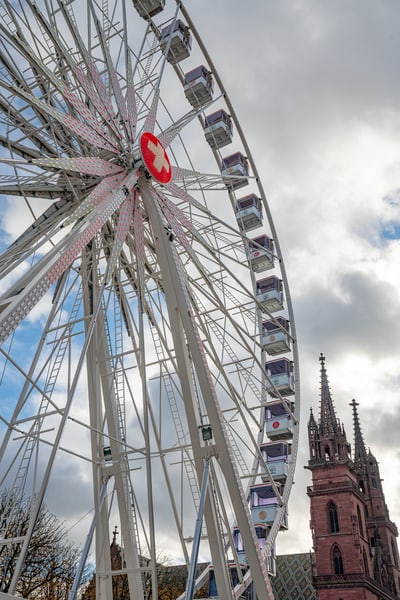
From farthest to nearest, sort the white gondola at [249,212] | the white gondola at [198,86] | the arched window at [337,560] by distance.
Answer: the arched window at [337,560]
the white gondola at [249,212]
the white gondola at [198,86]

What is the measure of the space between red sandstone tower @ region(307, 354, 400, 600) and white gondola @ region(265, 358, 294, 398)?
46.7 meters

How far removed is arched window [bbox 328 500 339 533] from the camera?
2628 inches

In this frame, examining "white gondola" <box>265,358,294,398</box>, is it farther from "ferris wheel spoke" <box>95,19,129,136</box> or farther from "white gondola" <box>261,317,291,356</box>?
"ferris wheel spoke" <box>95,19,129,136</box>

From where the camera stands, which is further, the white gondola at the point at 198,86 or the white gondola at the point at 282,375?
the white gondola at the point at 198,86

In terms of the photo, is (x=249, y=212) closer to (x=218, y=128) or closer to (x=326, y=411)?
(x=218, y=128)

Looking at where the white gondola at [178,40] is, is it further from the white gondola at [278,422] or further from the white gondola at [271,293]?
the white gondola at [278,422]

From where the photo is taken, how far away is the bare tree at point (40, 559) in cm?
3092

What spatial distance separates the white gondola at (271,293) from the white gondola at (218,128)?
5377 mm

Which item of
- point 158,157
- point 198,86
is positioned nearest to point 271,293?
point 198,86

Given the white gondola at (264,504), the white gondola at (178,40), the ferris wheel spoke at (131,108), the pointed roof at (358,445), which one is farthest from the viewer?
the pointed roof at (358,445)

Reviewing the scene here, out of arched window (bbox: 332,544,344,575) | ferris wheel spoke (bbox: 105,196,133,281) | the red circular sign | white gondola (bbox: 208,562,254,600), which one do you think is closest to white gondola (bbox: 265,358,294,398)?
white gondola (bbox: 208,562,254,600)

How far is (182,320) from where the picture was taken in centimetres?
1415

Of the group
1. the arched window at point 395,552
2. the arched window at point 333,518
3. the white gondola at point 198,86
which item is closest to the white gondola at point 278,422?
the white gondola at point 198,86

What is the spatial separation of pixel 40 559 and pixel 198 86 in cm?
2592
